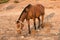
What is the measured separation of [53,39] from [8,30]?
117 inches

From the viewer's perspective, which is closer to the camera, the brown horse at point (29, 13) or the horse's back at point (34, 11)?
the brown horse at point (29, 13)

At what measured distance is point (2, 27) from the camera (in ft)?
37.3

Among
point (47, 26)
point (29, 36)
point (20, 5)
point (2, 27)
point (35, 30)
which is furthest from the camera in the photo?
point (20, 5)

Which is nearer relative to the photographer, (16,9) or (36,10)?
(36,10)

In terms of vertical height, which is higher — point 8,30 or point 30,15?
point 30,15

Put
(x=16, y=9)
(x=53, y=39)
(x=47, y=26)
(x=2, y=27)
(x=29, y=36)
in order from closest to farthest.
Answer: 1. (x=53, y=39)
2. (x=29, y=36)
3. (x=47, y=26)
4. (x=2, y=27)
5. (x=16, y=9)

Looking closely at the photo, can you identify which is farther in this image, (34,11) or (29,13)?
(34,11)

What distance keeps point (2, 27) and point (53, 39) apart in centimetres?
384

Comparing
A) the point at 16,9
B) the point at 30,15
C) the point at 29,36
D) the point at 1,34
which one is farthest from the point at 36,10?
the point at 16,9

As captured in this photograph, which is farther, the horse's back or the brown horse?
the horse's back

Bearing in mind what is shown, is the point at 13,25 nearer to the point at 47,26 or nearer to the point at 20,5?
the point at 47,26

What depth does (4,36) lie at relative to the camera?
9.62 m

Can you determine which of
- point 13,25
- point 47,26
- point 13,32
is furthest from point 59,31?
point 13,25

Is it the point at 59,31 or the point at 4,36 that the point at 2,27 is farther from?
the point at 59,31
